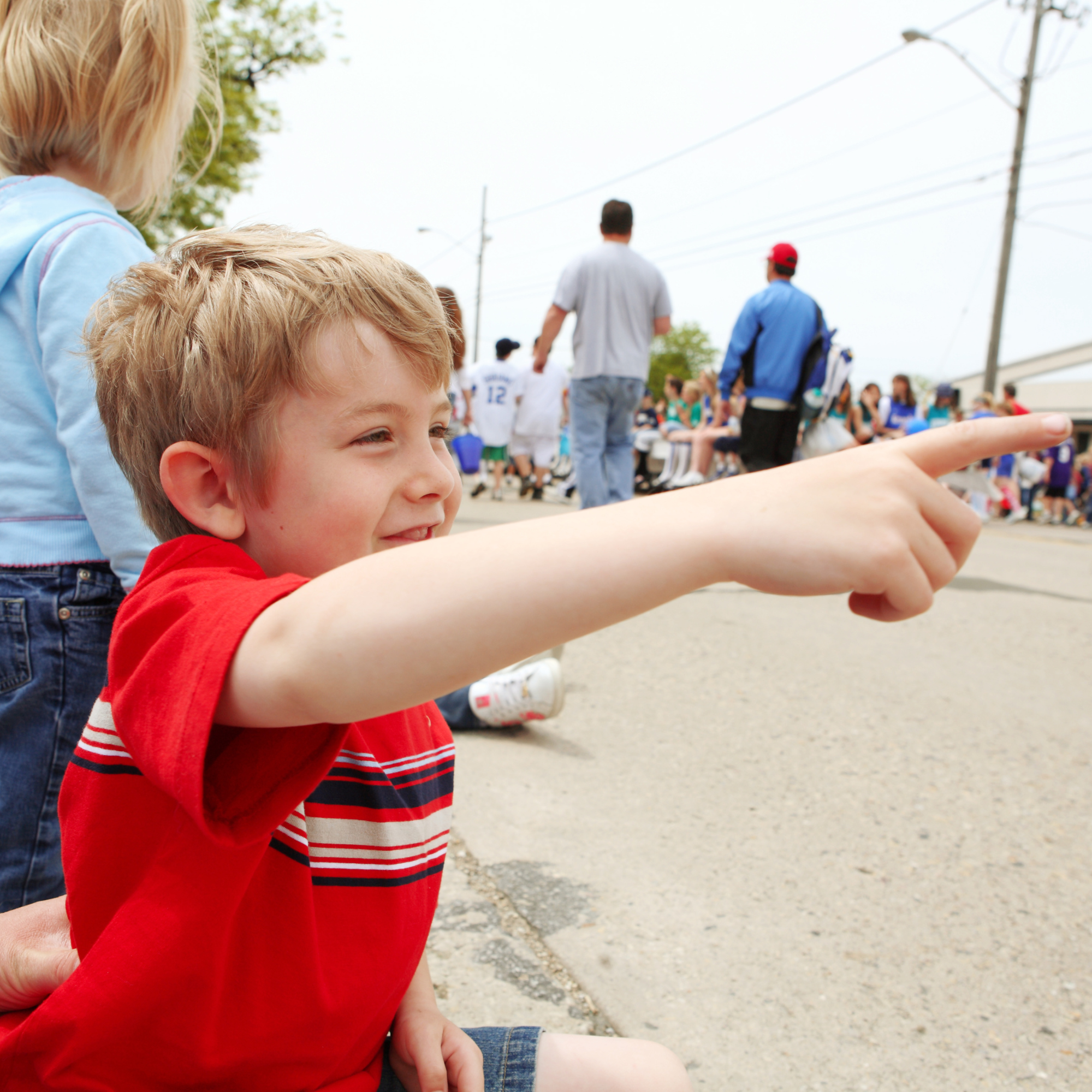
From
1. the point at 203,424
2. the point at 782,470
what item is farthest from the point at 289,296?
the point at 782,470

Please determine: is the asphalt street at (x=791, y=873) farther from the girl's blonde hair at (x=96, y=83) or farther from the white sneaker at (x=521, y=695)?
the girl's blonde hair at (x=96, y=83)

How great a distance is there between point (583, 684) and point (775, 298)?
345cm

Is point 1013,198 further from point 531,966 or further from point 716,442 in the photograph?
point 531,966

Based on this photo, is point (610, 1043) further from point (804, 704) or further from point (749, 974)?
point (804, 704)

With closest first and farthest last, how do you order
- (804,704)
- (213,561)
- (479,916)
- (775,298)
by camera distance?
(213,561) < (479,916) < (804,704) < (775,298)

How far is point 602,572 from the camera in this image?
2.36ft

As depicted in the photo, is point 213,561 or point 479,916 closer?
point 213,561

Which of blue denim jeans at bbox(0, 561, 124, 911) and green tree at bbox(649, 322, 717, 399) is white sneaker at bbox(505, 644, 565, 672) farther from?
green tree at bbox(649, 322, 717, 399)

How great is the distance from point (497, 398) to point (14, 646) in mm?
10415

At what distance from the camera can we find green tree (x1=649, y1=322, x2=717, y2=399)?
70625 mm

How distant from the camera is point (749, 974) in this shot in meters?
1.83

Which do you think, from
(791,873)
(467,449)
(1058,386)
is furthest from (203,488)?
(1058,386)

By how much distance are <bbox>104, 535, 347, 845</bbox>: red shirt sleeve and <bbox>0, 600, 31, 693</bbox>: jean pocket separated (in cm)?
66

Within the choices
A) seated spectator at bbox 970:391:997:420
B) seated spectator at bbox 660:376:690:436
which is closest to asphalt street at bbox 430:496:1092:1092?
seated spectator at bbox 970:391:997:420
